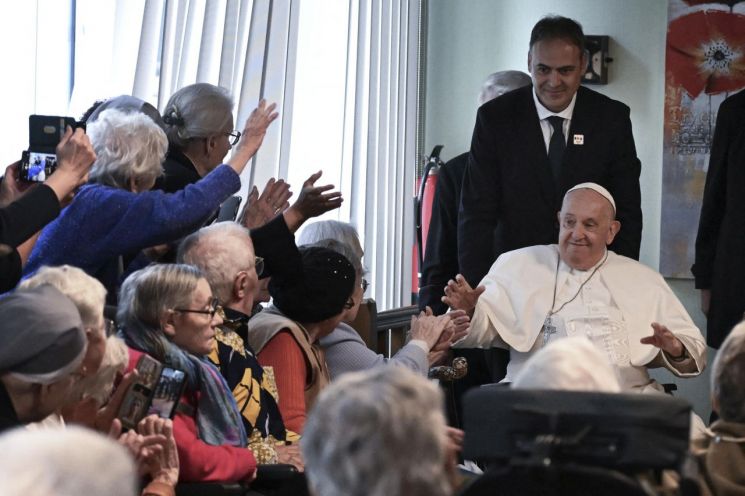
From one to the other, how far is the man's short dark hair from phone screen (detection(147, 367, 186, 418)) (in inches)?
106

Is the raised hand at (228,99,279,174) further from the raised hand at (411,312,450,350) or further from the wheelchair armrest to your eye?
the wheelchair armrest

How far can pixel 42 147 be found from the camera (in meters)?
3.57

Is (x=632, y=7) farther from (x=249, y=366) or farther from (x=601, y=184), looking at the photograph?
(x=249, y=366)

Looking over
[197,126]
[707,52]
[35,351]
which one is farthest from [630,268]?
[707,52]

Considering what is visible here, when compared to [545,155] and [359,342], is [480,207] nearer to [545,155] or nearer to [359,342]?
[545,155]

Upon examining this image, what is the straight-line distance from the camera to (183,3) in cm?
518

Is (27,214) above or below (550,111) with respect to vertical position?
below

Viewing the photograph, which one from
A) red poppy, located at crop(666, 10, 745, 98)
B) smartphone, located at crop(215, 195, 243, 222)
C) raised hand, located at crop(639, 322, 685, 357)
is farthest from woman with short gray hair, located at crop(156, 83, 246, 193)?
red poppy, located at crop(666, 10, 745, 98)

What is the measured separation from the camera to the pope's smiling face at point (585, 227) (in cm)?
477

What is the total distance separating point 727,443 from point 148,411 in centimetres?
131

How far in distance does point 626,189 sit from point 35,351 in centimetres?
317

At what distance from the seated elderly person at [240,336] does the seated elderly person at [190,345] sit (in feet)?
0.60

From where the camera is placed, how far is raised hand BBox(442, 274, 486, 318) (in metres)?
4.71

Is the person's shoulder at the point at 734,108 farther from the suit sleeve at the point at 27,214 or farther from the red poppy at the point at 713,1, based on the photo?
the suit sleeve at the point at 27,214
